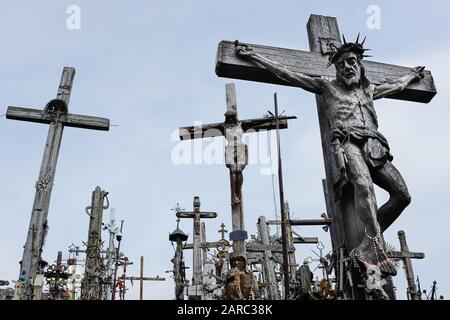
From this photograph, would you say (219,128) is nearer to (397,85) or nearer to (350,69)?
(397,85)

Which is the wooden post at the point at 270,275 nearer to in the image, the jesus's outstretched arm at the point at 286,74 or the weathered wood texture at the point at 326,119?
the weathered wood texture at the point at 326,119

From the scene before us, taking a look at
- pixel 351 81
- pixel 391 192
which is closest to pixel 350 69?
pixel 351 81

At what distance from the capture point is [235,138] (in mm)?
8336

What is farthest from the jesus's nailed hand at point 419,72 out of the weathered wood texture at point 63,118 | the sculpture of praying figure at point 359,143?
the weathered wood texture at point 63,118

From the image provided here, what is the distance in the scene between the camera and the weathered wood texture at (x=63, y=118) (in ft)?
28.3

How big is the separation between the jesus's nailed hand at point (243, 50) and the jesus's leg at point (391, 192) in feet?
6.62

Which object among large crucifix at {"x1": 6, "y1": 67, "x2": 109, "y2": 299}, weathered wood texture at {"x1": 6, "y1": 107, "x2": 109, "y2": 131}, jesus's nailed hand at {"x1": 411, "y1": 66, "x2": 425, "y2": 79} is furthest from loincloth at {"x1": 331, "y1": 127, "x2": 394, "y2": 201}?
weathered wood texture at {"x1": 6, "y1": 107, "x2": 109, "y2": 131}

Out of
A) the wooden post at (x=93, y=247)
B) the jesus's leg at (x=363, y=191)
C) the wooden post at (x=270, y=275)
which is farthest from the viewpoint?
the wooden post at (x=93, y=247)

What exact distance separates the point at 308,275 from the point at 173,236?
648cm

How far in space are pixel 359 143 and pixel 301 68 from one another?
146 cm
